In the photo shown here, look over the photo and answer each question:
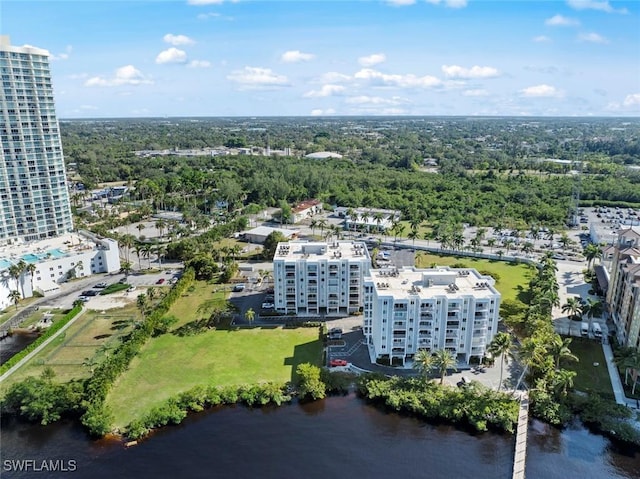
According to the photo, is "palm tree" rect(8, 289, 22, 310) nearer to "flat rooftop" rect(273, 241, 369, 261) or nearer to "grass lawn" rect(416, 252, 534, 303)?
"flat rooftop" rect(273, 241, 369, 261)

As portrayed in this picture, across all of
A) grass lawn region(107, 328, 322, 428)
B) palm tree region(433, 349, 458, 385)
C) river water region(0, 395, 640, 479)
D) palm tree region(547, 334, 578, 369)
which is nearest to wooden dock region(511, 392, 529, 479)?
river water region(0, 395, 640, 479)

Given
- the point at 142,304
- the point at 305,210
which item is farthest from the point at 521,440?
the point at 305,210

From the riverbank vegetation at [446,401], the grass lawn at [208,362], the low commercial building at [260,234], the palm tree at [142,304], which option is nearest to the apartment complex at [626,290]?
the riverbank vegetation at [446,401]

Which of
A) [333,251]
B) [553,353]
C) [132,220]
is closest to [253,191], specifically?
[132,220]

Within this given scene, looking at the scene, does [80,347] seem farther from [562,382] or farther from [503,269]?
[503,269]

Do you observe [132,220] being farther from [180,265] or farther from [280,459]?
[280,459]

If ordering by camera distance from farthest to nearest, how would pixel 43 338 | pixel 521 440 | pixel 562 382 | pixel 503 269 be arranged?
1. pixel 503 269
2. pixel 43 338
3. pixel 562 382
4. pixel 521 440

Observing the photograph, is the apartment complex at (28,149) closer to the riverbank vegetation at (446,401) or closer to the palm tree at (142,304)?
the palm tree at (142,304)
